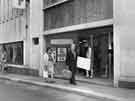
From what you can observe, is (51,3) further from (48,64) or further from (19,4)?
(48,64)

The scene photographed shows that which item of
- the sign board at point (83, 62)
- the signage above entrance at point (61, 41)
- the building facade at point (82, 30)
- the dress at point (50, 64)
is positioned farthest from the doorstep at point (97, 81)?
the signage above entrance at point (61, 41)

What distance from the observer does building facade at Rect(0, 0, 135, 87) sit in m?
9.77

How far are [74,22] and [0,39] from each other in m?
11.9

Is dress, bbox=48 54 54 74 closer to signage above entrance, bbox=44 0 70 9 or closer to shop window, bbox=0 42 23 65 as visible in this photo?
signage above entrance, bbox=44 0 70 9

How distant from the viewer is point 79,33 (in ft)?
42.7

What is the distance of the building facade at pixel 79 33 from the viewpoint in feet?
32.0

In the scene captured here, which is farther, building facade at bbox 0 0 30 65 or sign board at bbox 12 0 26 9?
building facade at bbox 0 0 30 65

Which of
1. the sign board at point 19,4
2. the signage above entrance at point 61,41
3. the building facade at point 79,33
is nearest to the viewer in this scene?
the building facade at point 79,33

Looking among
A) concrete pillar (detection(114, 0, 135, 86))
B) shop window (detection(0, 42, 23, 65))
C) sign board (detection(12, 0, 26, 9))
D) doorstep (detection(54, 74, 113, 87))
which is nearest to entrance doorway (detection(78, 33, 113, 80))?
doorstep (detection(54, 74, 113, 87))

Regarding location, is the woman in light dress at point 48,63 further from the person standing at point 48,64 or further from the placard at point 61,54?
the placard at point 61,54

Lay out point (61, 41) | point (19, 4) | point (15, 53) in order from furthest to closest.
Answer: point (15, 53), point (19, 4), point (61, 41)

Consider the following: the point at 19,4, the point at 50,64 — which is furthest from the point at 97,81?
the point at 19,4

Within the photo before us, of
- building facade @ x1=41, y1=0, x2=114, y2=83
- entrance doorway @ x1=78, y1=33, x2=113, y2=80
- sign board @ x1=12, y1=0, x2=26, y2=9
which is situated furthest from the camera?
sign board @ x1=12, y1=0, x2=26, y2=9

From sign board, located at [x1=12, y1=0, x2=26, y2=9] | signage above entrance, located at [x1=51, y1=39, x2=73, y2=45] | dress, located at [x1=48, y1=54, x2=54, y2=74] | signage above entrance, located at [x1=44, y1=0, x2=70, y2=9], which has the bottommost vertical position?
dress, located at [x1=48, y1=54, x2=54, y2=74]
